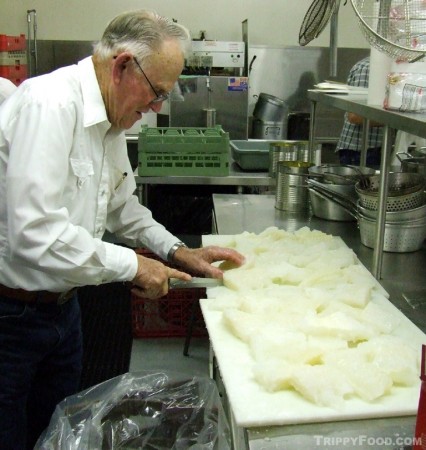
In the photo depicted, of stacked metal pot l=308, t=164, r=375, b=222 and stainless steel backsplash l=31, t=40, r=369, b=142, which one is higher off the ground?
stainless steel backsplash l=31, t=40, r=369, b=142

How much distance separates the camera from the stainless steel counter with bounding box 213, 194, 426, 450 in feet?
3.17

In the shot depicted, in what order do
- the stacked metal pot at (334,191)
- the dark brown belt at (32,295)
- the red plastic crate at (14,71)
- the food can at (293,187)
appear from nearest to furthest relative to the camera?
1. the dark brown belt at (32,295)
2. the stacked metal pot at (334,191)
3. the food can at (293,187)
4. the red plastic crate at (14,71)

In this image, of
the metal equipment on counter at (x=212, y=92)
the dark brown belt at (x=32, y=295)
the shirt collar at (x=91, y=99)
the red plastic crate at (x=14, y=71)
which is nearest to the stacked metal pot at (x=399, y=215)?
the shirt collar at (x=91, y=99)

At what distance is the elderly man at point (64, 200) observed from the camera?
132cm

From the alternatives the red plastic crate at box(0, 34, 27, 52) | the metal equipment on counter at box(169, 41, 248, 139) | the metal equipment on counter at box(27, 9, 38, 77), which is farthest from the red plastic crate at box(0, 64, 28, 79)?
the metal equipment on counter at box(169, 41, 248, 139)

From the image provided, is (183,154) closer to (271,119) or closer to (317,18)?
(317,18)

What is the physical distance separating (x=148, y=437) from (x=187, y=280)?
0.45 meters

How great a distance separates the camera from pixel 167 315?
2.86 meters

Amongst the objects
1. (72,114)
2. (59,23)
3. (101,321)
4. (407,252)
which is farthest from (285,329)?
(59,23)

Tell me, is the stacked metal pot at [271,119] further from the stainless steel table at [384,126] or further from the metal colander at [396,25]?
the metal colander at [396,25]

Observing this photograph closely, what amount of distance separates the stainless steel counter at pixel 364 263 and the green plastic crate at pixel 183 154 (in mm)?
306

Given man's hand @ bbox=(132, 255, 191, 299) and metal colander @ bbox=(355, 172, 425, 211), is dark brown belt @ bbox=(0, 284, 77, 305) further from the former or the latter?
metal colander @ bbox=(355, 172, 425, 211)

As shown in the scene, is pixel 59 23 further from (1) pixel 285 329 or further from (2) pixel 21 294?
(1) pixel 285 329

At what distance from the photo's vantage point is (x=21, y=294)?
5.05 feet
